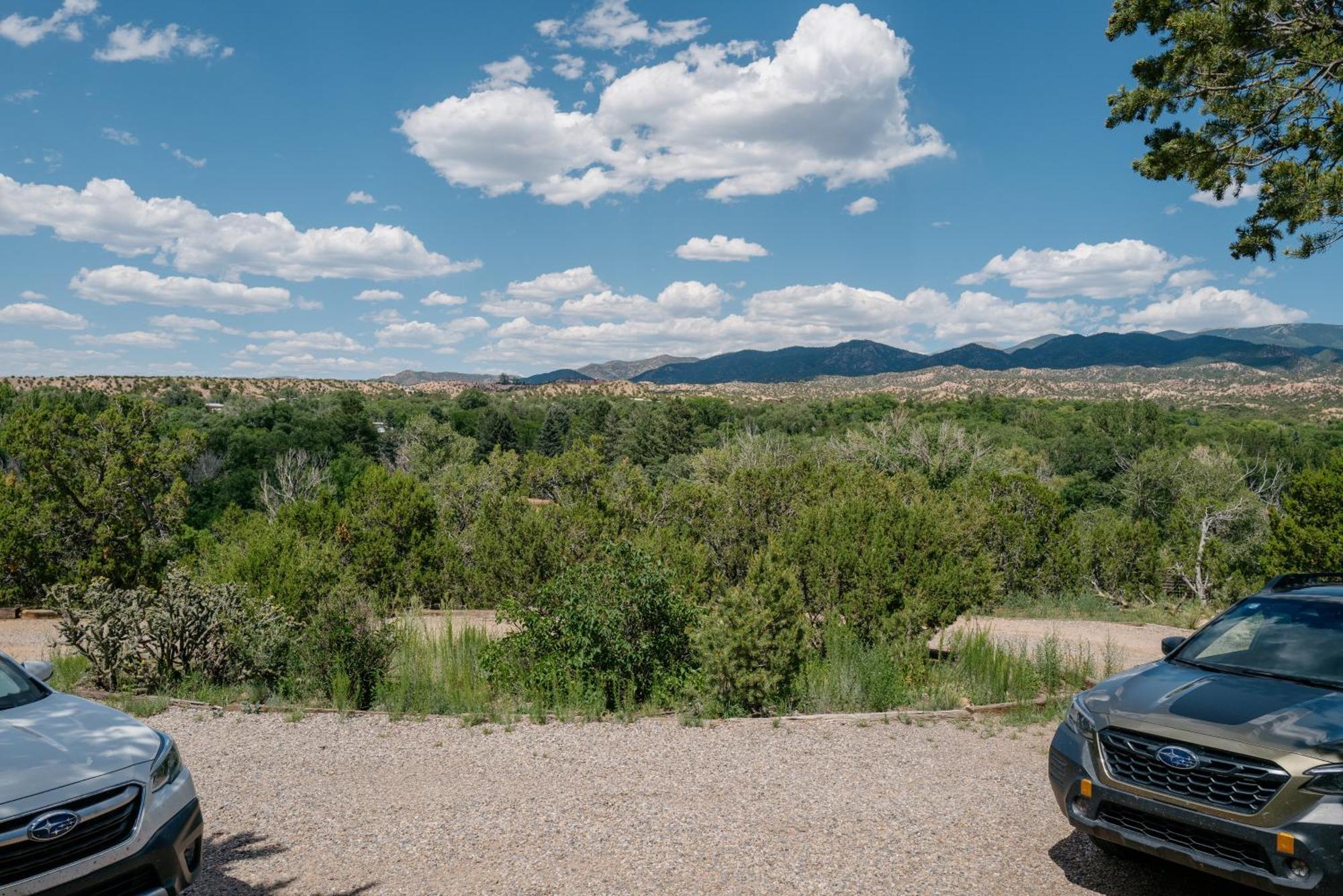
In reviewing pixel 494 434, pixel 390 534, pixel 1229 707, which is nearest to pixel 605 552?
pixel 1229 707

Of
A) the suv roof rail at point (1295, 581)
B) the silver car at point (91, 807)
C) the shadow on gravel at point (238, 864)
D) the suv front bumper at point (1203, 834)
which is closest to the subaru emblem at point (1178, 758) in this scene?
the suv front bumper at point (1203, 834)

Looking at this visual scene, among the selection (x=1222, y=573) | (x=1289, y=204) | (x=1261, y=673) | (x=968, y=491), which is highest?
(x=1289, y=204)

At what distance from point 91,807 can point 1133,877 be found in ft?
16.2

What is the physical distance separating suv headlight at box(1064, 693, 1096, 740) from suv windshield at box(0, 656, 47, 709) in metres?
5.36

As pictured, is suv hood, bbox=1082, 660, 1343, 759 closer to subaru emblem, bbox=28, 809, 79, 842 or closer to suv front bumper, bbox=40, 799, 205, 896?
suv front bumper, bbox=40, 799, 205, 896

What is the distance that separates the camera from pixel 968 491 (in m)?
21.6

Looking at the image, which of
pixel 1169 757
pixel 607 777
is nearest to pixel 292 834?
pixel 607 777

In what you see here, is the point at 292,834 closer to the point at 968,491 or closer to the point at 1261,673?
the point at 1261,673

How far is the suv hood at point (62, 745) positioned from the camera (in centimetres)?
335

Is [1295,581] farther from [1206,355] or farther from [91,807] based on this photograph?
[1206,355]

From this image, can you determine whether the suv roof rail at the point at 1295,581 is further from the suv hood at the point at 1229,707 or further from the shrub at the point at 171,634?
the shrub at the point at 171,634

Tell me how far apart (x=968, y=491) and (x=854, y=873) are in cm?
1875

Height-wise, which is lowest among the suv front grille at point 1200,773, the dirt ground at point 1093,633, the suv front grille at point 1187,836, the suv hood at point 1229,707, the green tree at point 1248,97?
the dirt ground at point 1093,633

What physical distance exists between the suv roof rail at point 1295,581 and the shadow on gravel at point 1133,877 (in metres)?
1.85
